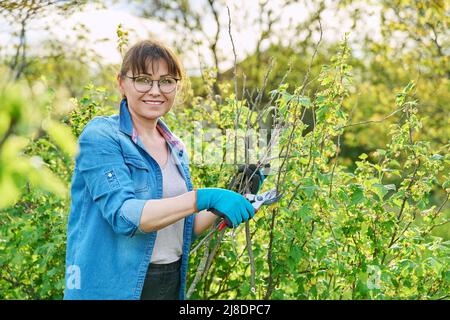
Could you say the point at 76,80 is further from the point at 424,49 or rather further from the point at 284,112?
the point at 284,112

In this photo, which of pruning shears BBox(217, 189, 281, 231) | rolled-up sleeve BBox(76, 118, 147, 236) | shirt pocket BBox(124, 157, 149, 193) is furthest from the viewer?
pruning shears BBox(217, 189, 281, 231)

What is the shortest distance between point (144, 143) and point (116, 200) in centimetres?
34

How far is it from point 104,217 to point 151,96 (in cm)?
47

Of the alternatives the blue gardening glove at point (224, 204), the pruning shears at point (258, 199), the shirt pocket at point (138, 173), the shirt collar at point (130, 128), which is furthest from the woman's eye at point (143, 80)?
the pruning shears at point (258, 199)

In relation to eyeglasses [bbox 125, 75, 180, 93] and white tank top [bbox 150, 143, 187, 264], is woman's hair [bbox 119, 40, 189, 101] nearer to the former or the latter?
eyeglasses [bbox 125, 75, 180, 93]

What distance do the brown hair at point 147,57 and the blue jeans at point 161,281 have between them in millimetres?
692

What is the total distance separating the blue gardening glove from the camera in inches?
77.2

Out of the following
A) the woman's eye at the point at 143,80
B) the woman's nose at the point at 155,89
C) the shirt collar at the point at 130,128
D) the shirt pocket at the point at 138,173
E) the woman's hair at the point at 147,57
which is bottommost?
the shirt pocket at the point at 138,173

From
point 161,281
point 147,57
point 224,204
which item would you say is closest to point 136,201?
point 224,204

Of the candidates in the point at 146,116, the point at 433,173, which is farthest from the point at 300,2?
the point at 146,116

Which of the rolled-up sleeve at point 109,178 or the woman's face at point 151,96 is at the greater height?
the woman's face at point 151,96

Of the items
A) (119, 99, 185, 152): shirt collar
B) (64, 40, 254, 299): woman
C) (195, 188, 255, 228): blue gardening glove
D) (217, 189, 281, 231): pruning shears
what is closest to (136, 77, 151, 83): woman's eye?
(64, 40, 254, 299): woman

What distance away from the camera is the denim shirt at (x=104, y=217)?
2.02 m

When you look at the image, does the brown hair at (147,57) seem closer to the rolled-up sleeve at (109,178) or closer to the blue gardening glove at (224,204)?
the rolled-up sleeve at (109,178)
